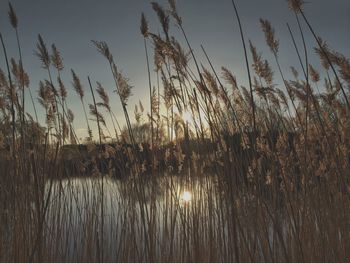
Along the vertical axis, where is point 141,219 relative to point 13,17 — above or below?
below

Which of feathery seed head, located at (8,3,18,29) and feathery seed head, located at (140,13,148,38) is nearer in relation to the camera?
feathery seed head, located at (8,3,18,29)

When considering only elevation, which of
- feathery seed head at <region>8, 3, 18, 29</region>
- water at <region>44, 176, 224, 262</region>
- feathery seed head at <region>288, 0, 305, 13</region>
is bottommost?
water at <region>44, 176, 224, 262</region>

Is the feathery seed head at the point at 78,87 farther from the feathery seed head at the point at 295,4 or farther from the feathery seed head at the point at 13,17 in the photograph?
the feathery seed head at the point at 295,4

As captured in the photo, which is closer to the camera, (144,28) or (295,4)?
(295,4)

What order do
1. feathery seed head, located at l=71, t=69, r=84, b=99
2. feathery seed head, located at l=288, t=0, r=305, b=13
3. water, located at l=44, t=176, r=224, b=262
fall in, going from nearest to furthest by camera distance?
feathery seed head, located at l=288, t=0, r=305, b=13 → water, located at l=44, t=176, r=224, b=262 → feathery seed head, located at l=71, t=69, r=84, b=99

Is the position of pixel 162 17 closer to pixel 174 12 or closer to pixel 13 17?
pixel 174 12

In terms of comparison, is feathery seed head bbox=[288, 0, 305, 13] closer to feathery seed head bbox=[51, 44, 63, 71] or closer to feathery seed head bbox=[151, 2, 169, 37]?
feathery seed head bbox=[151, 2, 169, 37]

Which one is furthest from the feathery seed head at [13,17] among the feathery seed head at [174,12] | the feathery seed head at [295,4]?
the feathery seed head at [295,4]

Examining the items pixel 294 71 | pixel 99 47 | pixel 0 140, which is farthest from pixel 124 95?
pixel 294 71

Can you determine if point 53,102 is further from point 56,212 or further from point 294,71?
point 294,71

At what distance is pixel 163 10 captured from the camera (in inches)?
78.7

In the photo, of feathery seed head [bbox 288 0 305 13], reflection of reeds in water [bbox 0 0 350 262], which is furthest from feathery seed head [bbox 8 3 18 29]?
feathery seed head [bbox 288 0 305 13]

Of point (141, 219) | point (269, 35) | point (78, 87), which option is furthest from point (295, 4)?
point (78, 87)

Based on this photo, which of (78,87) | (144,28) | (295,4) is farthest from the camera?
(78,87)
